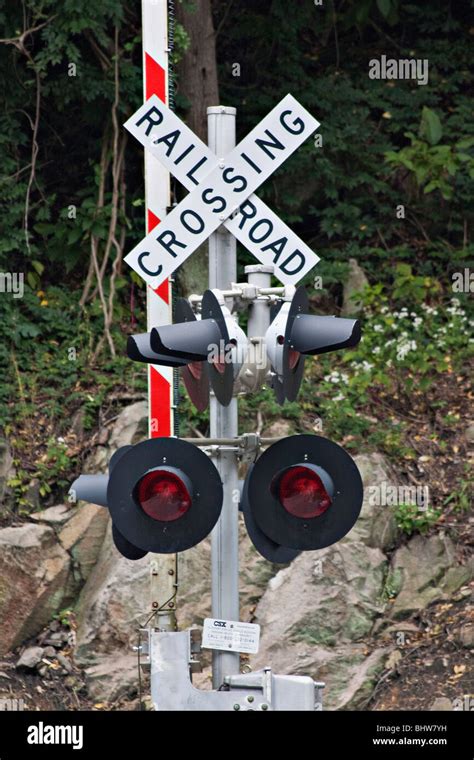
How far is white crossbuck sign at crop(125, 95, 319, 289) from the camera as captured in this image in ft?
16.8

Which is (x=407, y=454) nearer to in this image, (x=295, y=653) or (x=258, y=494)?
(x=295, y=653)

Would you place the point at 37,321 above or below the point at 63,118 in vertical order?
below

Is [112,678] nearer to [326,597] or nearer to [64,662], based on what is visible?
[64,662]

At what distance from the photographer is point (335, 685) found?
8.27 m

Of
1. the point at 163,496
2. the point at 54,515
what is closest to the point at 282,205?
the point at 54,515

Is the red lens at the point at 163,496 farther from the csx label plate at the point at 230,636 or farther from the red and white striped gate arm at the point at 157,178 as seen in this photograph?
the red and white striped gate arm at the point at 157,178

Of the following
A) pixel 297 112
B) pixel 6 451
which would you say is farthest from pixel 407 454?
pixel 297 112

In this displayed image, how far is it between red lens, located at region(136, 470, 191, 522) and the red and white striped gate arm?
92.9 inches

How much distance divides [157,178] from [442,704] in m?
3.63

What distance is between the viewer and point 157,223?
6.87m

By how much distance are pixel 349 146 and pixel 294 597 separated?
4.63 m

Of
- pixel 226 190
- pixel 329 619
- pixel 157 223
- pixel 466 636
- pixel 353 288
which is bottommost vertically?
pixel 466 636

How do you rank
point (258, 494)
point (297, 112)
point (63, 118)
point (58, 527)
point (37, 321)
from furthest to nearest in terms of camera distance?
point (63, 118) < point (37, 321) < point (58, 527) < point (297, 112) < point (258, 494)

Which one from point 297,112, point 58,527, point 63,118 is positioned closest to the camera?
point 297,112
